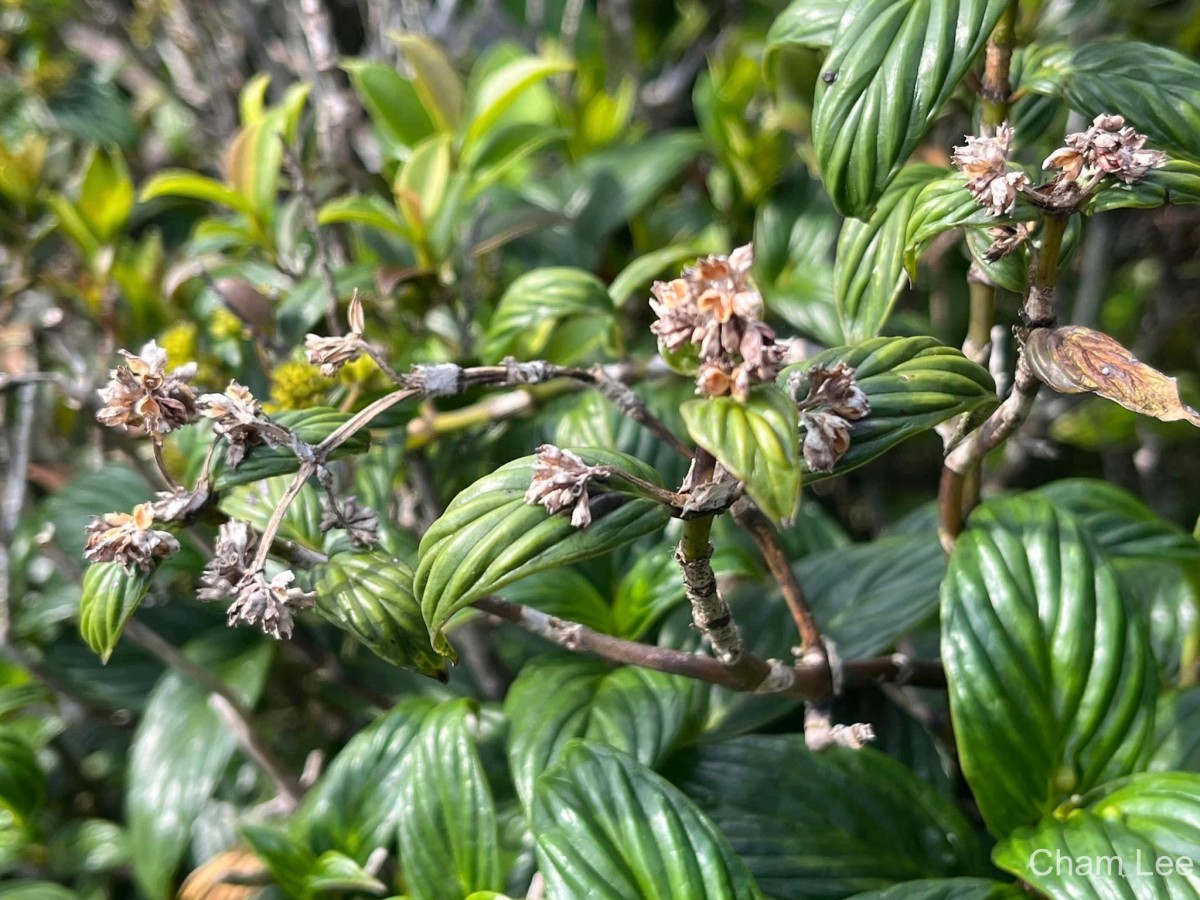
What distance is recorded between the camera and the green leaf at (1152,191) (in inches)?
21.3

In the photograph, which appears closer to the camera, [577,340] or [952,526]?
[952,526]

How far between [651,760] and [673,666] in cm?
8

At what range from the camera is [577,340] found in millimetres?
1013

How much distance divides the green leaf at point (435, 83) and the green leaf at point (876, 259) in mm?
635

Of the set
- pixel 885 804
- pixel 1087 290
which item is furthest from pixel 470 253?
pixel 1087 290

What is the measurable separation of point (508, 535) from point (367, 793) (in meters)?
0.42

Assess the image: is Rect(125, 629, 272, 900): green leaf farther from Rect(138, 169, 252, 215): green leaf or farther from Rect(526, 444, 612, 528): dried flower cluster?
Rect(526, 444, 612, 528): dried flower cluster

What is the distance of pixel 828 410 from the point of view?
0.50 metres

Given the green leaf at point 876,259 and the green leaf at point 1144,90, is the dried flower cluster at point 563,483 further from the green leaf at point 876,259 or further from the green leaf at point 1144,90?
the green leaf at point 1144,90

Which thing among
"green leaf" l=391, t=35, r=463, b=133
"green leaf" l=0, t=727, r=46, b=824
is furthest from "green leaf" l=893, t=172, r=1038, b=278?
"green leaf" l=0, t=727, r=46, b=824

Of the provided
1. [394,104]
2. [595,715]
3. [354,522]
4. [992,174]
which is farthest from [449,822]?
[394,104]

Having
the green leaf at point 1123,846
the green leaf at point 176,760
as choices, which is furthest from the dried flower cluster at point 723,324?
the green leaf at point 176,760

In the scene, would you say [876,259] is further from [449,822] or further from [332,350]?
[449,822]

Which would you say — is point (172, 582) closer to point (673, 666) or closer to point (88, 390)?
point (88, 390)
